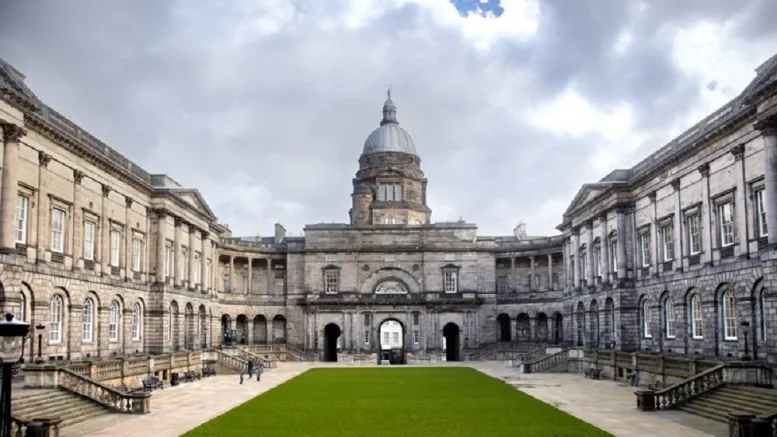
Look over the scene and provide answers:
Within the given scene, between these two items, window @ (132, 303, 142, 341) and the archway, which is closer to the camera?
window @ (132, 303, 142, 341)

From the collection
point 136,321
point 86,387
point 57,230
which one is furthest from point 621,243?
point 86,387

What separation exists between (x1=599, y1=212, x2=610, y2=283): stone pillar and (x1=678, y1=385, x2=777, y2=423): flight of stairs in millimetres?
21390

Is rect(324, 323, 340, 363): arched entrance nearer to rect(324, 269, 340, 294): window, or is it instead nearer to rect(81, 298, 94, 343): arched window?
rect(324, 269, 340, 294): window

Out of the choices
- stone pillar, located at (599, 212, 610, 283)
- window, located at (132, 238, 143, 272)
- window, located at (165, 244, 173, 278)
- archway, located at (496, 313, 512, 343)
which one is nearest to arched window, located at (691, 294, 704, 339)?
stone pillar, located at (599, 212, 610, 283)

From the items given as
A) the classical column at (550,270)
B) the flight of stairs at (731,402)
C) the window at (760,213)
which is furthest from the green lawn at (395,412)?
the classical column at (550,270)

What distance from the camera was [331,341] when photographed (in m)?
79.0

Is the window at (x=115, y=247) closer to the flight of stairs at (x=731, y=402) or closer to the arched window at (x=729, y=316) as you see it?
the flight of stairs at (x=731, y=402)

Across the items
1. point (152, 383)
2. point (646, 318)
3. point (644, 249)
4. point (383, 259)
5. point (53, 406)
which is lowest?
point (152, 383)

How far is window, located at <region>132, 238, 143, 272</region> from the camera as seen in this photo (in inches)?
1902

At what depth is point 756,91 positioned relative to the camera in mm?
31219

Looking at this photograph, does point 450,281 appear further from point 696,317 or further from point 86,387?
point 86,387

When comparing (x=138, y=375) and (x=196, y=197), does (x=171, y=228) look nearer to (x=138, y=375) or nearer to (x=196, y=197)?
(x=196, y=197)

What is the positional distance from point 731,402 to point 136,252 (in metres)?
33.2

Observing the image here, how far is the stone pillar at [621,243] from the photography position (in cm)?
4897
